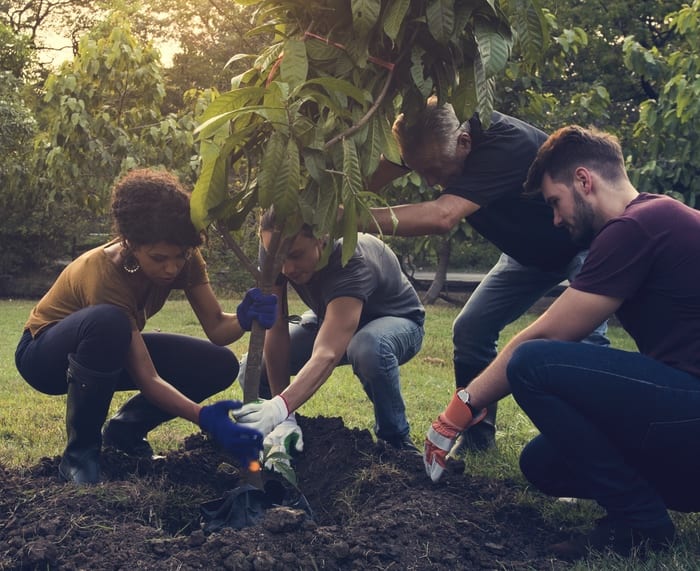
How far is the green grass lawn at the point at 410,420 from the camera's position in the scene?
10.6 ft

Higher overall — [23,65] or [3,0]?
[3,0]

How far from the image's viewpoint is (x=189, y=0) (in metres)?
21.1

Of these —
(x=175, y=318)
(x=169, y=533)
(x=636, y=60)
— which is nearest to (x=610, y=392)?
(x=169, y=533)

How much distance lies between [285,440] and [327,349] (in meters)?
0.46

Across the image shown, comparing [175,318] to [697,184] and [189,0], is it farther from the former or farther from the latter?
[189,0]

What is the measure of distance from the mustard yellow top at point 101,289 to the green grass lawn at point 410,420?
48 centimetres

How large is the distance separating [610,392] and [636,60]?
7078mm

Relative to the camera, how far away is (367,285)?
12.3 ft

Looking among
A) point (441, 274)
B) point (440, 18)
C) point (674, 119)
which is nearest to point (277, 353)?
point (440, 18)

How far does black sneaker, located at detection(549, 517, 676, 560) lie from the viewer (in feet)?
9.05

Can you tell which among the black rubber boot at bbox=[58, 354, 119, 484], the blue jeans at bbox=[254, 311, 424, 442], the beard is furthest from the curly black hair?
the beard

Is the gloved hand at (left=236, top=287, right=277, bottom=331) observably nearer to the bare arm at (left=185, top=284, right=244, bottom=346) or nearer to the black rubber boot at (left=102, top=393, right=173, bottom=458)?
the bare arm at (left=185, top=284, right=244, bottom=346)

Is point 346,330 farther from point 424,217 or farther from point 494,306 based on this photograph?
point 494,306

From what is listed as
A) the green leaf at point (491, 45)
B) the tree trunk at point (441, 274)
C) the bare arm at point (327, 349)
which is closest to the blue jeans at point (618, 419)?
the bare arm at point (327, 349)
